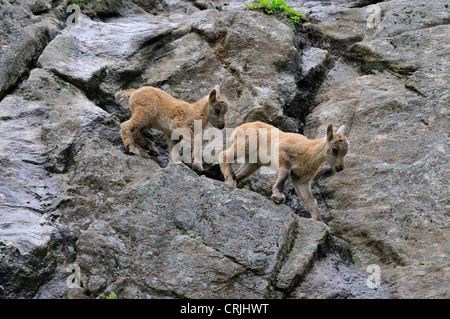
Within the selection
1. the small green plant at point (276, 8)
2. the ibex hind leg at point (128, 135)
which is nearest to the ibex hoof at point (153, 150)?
the ibex hind leg at point (128, 135)


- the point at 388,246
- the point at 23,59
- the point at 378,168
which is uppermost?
the point at 23,59

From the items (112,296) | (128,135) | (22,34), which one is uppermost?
(22,34)

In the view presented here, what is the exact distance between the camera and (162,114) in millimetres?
11922

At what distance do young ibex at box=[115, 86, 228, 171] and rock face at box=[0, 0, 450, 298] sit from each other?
0.52 metres

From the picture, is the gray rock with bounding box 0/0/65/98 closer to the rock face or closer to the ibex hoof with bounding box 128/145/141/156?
the rock face

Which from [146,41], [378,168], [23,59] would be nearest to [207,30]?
[146,41]

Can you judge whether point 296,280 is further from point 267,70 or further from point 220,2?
point 220,2

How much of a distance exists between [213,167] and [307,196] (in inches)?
107

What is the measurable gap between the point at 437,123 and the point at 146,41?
8.94 metres

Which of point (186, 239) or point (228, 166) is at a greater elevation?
point (228, 166)

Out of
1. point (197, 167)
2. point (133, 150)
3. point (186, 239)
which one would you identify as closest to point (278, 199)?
point (186, 239)

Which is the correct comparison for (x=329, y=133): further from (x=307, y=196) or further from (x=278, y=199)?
(x=278, y=199)

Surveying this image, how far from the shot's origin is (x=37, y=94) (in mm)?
12289

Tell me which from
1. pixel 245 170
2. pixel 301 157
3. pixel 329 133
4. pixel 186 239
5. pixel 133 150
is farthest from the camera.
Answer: pixel 245 170
